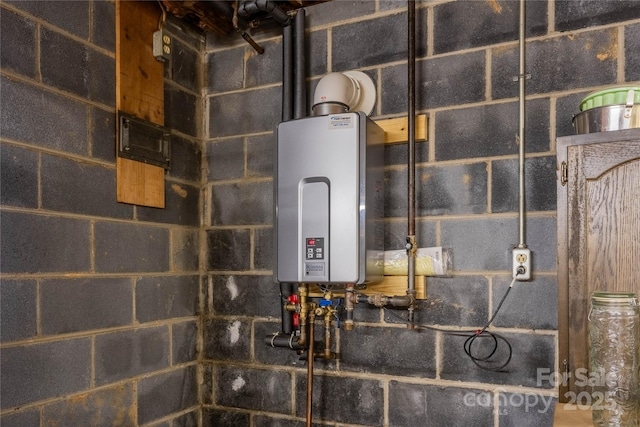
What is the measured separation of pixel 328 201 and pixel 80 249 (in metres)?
0.86

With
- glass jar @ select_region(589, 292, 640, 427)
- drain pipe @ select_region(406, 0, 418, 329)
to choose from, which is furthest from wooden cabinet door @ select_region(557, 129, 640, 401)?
→ drain pipe @ select_region(406, 0, 418, 329)

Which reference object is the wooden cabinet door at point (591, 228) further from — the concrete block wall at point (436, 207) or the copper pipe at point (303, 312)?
the copper pipe at point (303, 312)

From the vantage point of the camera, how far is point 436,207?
1.86m

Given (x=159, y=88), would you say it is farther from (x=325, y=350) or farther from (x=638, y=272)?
(x=638, y=272)

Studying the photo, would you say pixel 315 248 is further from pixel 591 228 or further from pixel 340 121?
pixel 591 228

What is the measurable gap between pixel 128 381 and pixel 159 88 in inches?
45.4

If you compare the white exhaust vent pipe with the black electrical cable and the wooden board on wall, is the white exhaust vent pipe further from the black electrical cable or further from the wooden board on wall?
the black electrical cable

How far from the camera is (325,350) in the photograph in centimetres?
195

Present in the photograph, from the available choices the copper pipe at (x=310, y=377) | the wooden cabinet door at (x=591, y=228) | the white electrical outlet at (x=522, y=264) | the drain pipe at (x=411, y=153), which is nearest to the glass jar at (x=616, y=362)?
the wooden cabinet door at (x=591, y=228)

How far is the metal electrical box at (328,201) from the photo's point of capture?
67.9 inches

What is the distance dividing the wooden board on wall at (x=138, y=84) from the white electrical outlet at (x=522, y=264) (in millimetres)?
1365

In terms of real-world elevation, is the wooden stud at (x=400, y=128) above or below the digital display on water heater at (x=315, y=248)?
above

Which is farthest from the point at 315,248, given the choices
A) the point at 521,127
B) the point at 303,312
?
the point at 521,127

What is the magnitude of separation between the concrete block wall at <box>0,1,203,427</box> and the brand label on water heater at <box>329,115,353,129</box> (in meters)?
0.78
